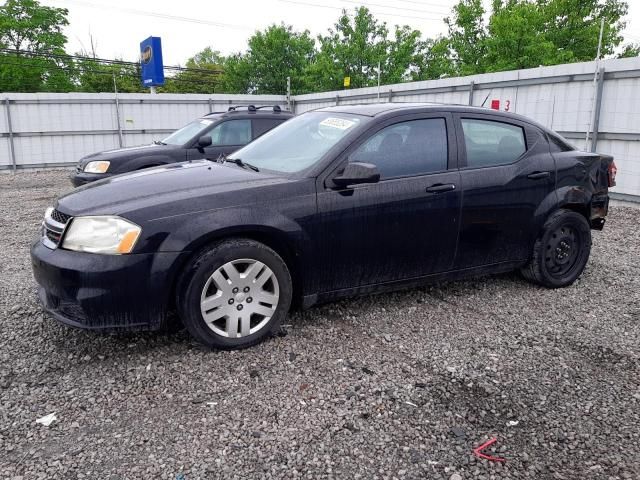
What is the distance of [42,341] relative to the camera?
12.2 feet

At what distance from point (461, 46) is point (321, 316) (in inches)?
1328

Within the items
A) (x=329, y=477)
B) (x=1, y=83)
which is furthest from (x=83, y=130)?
(x=1, y=83)

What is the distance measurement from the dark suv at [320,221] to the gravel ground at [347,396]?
0.34 m

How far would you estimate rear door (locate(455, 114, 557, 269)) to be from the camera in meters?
4.27

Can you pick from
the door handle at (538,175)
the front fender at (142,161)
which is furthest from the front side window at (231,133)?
the door handle at (538,175)

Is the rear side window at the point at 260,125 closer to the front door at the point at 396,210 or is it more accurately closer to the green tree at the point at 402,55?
the front door at the point at 396,210

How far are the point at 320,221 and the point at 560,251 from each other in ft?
8.16

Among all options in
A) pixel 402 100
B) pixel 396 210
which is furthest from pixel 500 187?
pixel 402 100

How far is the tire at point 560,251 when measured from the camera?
4730 millimetres

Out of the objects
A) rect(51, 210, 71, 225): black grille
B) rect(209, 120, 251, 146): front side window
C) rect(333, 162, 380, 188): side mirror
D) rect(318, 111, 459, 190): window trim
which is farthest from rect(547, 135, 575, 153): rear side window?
rect(209, 120, 251, 146): front side window

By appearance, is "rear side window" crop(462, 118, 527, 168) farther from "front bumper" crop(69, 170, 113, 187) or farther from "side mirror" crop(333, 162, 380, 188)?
"front bumper" crop(69, 170, 113, 187)

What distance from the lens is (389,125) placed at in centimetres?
405

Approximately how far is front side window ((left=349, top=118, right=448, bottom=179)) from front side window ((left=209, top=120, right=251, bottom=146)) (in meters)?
5.27

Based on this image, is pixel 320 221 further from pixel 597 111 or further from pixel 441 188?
pixel 597 111
